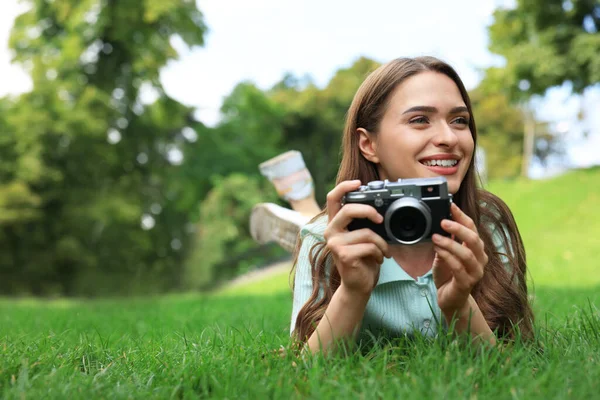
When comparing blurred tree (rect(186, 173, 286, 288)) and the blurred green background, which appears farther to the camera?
blurred tree (rect(186, 173, 286, 288))

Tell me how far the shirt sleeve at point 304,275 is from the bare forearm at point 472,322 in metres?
0.58

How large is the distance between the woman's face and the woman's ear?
0.19 ft

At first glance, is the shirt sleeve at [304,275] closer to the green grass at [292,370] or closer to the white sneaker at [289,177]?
the green grass at [292,370]

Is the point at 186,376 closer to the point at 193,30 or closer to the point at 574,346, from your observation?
the point at 574,346

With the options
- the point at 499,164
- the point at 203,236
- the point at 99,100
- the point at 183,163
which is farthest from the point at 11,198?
the point at 499,164

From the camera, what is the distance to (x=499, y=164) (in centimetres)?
3388

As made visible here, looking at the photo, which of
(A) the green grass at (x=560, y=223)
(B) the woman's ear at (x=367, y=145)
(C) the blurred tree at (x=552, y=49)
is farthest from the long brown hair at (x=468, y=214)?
(C) the blurred tree at (x=552, y=49)

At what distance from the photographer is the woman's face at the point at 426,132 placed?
2.26 m

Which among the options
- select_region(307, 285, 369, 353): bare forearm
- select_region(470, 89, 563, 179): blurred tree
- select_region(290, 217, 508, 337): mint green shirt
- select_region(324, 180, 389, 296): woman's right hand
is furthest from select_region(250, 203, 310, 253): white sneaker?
select_region(470, 89, 563, 179): blurred tree

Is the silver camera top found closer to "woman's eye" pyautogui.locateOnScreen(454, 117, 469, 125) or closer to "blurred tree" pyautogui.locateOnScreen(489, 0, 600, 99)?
"woman's eye" pyautogui.locateOnScreen(454, 117, 469, 125)

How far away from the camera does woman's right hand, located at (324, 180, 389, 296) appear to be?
1.90m

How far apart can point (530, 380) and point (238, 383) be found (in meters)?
0.84

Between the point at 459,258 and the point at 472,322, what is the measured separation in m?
0.34

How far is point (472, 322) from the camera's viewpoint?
6.89 feet
